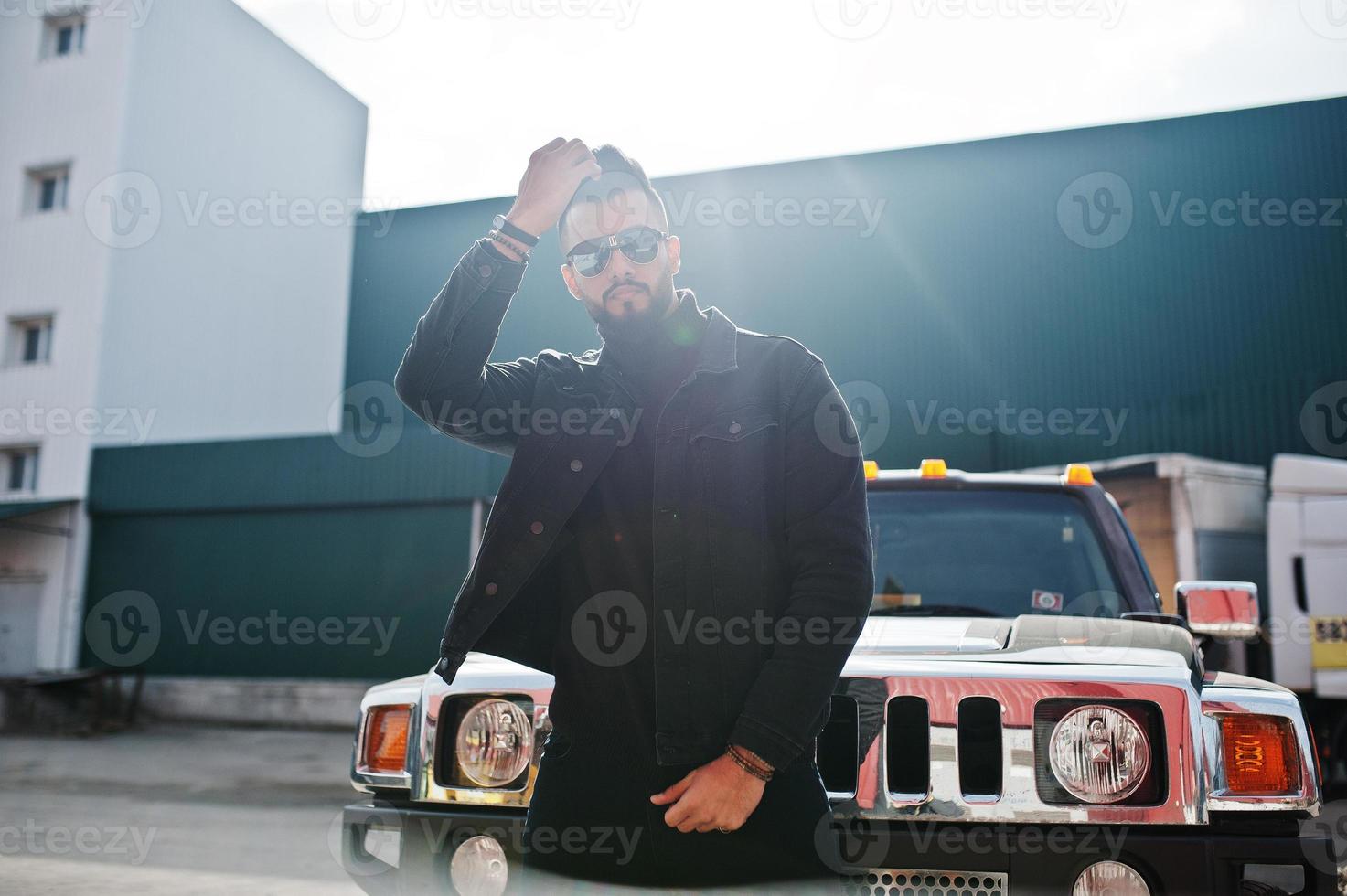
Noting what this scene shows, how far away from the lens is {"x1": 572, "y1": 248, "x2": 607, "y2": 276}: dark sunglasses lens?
1967 millimetres

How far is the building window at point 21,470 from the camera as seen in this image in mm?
20359

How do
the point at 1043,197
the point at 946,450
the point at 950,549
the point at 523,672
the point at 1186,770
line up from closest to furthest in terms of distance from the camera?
the point at 1186,770, the point at 523,672, the point at 950,549, the point at 946,450, the point at 1043,197

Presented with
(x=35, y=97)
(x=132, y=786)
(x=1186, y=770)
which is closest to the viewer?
(x=1186, y=770)

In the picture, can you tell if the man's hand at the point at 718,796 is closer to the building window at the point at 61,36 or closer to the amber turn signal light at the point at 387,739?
the amber turn signal light at the point at 387,739

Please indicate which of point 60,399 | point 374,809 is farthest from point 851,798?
point 60,399

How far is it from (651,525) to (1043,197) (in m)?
19.7

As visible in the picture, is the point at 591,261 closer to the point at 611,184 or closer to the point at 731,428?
the point at 611,184

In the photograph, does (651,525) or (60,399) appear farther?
(60,399)

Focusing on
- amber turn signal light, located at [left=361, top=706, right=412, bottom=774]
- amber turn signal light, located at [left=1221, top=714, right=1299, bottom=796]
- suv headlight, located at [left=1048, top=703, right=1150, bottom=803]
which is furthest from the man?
amber turn signal light, located at [left=1221, top=714, right=1299, bottom=796]

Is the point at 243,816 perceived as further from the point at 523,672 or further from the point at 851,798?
the point at 851,798

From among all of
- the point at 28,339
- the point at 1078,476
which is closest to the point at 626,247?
the point at 1078,476

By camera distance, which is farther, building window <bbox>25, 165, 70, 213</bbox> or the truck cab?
building window <bbox>25, 165, 70, 213</bbox>

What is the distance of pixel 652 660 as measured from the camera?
5.96 ft

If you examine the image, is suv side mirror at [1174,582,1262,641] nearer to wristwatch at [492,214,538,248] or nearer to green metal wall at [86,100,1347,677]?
wristwatch at [492,214,538,248]
